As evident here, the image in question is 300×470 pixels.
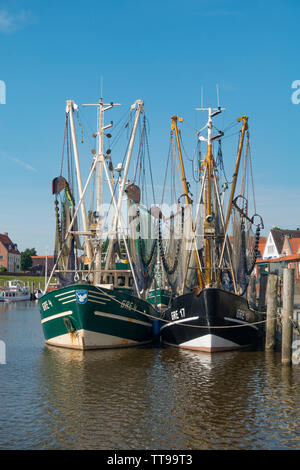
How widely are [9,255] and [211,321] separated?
137 meters

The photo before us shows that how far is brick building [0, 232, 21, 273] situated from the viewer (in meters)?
152

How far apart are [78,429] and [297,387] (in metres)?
9.52

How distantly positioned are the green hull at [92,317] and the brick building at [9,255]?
128555 mm

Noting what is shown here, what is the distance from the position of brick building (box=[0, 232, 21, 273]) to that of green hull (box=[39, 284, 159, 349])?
128555 mm

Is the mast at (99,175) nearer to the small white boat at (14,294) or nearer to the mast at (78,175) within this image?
the mast at (78,175)

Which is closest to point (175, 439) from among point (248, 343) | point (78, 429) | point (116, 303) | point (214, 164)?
point (78, 429)

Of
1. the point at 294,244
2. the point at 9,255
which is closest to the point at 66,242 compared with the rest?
the point at 294,244

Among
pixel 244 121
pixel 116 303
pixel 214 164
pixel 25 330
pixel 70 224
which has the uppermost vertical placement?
pixel 244 121

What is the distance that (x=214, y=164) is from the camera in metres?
32.8

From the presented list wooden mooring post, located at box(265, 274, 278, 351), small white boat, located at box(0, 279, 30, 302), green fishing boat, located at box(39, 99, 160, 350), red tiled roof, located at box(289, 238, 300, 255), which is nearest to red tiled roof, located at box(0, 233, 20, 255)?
small white boat, located at box(0, 279, 30, 302)

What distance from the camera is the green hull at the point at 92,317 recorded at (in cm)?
2609

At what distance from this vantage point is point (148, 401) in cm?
1731

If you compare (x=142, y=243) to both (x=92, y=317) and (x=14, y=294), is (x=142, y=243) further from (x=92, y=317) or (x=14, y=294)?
(x=14, y=294)

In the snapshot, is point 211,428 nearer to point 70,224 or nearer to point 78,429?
point 78,429
